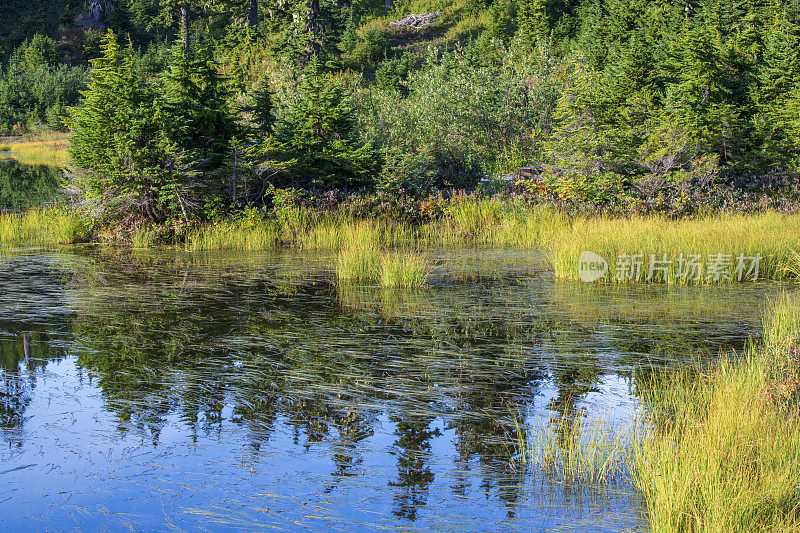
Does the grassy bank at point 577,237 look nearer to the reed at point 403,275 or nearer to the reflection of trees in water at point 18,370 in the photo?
the reed at point 403,275

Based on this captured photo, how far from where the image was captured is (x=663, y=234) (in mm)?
9797

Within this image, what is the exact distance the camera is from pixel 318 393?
16.4 ft

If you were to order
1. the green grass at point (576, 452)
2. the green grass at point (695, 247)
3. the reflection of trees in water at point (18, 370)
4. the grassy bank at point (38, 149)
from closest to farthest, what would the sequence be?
the green grass at point (576, 452), the reflection of trees in water at point (18, 370), the green grass at point (695, 247), the grassy bank at point (38, 149)

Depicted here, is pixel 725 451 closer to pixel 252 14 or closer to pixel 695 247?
pixel 695 247

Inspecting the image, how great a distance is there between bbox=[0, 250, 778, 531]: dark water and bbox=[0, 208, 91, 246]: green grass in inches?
156

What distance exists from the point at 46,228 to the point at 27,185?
9.53m

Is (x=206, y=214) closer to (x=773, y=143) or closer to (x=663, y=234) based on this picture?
(x=663, y=234)

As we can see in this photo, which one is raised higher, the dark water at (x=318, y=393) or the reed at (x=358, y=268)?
the reed at (x=358, y=268)

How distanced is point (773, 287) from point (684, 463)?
5.95 metres

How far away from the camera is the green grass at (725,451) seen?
3160 mm

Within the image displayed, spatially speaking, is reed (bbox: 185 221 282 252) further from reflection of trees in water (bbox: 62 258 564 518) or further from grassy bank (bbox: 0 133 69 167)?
grassy bank (bbox: 0 133 69 167)

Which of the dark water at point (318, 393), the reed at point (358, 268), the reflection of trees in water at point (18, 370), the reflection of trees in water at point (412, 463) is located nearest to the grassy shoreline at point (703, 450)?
the dark water at point (318, 393)

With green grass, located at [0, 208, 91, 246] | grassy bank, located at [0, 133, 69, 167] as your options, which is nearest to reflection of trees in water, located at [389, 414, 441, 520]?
green grass, located at [0, 208, 91, 246]

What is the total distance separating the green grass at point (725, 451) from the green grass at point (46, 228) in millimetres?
11089
